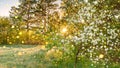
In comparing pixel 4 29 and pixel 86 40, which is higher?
pixel 86 40

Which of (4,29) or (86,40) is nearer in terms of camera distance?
(86,40)

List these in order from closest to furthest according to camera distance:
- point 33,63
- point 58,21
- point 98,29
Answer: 1. point 98,29
2. point 33,63
3. point 58,21

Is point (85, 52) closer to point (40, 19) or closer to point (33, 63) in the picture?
point (33, 63)

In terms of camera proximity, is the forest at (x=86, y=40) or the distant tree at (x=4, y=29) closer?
the forest at (x=86, y=40)

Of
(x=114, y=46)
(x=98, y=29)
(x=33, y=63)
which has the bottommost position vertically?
(x=33, y=63)

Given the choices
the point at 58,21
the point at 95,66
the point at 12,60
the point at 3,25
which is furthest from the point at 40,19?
the point at 95,66

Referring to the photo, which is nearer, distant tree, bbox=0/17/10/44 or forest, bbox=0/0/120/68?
forest, bbox=0/0/120/68

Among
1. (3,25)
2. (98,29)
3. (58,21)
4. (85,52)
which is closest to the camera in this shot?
(98,29)

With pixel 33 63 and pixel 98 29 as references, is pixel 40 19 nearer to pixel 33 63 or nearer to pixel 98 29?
pixel 33 63

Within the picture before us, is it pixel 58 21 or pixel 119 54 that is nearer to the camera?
pixel 119 54

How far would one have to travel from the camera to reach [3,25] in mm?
55094

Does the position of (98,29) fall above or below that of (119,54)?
above

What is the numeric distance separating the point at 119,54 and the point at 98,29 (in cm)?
252

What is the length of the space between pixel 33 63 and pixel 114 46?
6533 millimetres
